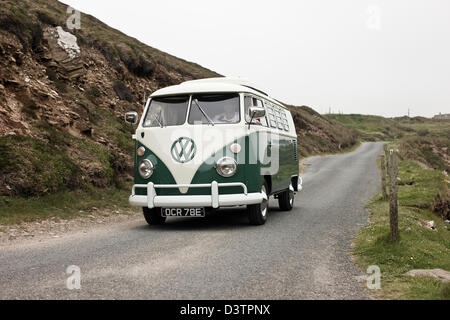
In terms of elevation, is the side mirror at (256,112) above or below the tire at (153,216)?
above

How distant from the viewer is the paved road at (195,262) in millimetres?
4594

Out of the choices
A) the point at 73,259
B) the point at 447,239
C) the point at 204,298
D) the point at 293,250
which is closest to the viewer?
the point at 204,298

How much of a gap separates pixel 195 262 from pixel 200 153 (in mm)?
3073

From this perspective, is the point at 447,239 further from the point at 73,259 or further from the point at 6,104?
the point at 6,104

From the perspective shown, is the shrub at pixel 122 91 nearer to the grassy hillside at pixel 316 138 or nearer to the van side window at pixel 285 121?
the van side window at pixel 285 121

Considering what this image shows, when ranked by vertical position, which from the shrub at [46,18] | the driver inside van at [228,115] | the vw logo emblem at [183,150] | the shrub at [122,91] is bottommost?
the vw logo emblem at [183,150]

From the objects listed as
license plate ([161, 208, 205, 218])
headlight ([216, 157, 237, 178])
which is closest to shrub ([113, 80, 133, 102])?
license plate ([161, 208, 205, 218])

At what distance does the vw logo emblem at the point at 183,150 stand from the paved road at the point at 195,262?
1457 mm

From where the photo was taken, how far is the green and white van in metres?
8.54

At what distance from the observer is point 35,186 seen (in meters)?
10.5

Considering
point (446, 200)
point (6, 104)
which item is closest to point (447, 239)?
point (446, 200)

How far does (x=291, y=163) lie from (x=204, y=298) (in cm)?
898

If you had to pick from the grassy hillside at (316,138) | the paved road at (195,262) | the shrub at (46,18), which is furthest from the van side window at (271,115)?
the grassy hillside at (316,138)

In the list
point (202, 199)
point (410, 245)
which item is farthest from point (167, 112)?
point (410, 245)
